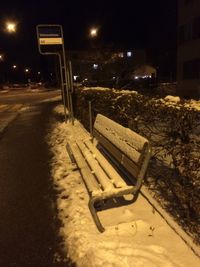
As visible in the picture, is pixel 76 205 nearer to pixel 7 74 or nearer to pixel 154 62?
pixel 154 62

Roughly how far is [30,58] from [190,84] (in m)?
63.2

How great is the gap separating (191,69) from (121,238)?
73.7 ft

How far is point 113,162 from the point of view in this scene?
5629 mm

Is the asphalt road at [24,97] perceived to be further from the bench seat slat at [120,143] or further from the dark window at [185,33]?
the bench seat slat at [120,143]

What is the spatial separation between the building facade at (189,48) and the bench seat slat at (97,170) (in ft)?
63.0

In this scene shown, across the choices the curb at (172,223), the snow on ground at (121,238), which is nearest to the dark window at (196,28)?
the curb at (172,223)

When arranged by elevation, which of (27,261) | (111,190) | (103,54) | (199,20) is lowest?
(27,261)

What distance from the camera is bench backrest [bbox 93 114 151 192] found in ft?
11.9

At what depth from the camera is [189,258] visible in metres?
3.14

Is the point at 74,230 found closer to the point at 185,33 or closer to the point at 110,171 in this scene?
the point at 110,171

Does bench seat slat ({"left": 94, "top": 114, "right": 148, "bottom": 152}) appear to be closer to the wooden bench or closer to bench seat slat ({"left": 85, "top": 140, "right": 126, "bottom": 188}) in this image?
the wooden bench

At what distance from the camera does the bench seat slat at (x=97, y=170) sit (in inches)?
155

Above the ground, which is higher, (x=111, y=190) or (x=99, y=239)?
(x=111, y=190)

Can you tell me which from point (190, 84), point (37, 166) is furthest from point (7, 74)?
point (37, 166)
